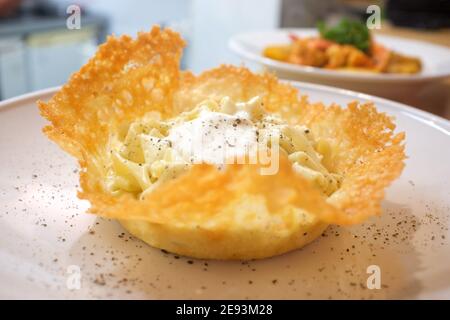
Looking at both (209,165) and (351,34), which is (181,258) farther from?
(351,34)

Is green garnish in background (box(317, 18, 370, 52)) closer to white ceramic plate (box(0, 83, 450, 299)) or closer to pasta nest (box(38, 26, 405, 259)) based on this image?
pasta nest (box(38, 26, 405, 259))

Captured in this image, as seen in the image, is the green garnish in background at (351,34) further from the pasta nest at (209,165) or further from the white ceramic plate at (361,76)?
the pasta nest at (209,165)

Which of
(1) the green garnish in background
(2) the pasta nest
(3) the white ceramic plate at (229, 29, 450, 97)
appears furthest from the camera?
(1) the green garnish in background

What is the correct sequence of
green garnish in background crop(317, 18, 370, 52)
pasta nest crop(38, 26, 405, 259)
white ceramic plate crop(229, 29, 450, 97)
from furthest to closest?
green garnish in background crop(317, 18, 370, 52) → white ceramic plate crop(229, 29, 450, 97) → pasta nest crop(38, 26, 405, 259)

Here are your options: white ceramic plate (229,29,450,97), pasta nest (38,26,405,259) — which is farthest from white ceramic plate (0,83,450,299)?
white ceramic plate (229,29,450,97)

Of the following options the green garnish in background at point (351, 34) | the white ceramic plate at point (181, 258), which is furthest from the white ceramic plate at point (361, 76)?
the white ceramic plate at point (181, 258)

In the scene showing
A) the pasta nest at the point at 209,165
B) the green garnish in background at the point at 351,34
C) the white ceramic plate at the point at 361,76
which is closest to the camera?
the pasta nest at the point at 209,165

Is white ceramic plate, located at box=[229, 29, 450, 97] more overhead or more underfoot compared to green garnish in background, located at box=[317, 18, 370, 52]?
more underfoot
